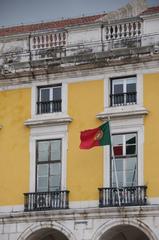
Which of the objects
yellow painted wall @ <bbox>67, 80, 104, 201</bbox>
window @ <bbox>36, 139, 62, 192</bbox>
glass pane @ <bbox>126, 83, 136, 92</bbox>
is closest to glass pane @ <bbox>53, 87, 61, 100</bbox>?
yellow painted wall @ <bbox>67, 80, 104, 201</bbox>

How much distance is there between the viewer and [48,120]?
28453 millimetres

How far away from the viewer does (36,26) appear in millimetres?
34500

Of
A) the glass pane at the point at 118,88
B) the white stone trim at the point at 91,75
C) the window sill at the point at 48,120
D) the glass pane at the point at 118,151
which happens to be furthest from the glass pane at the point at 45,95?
the glass pane at the point at 118,151

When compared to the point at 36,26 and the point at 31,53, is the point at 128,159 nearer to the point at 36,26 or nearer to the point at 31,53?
the point at 31,53

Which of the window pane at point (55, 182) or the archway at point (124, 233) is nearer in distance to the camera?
the archway at point (124, 233)

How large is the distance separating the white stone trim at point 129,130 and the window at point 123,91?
27.8 inches

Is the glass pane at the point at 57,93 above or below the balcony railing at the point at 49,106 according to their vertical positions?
above

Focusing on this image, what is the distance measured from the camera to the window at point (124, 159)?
27219 millimetres

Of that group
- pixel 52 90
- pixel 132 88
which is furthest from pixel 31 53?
pixel 132 88

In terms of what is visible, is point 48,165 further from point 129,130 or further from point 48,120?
point 129,130

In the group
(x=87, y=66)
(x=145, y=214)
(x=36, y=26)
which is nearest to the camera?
(x=145, y=214)

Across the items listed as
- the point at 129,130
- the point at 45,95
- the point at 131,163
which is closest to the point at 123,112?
the point at 129,130

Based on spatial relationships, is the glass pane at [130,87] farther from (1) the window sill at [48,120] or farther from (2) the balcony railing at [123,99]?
(1) the window sill at [48,120]

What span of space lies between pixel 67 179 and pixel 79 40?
4938 mm
